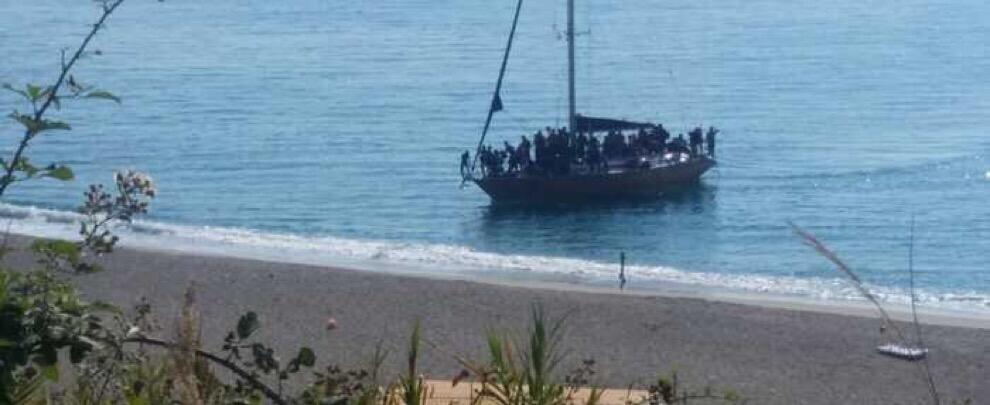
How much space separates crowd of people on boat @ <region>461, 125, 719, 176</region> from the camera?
3825cm

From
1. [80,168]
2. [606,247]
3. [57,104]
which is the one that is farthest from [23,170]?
[80,168]

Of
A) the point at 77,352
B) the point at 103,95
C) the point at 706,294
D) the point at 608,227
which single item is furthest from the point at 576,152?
the point at 77,352

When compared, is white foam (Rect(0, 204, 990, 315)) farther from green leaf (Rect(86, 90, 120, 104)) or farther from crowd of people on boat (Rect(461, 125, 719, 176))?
green leaf (Rect(86, 90, 120, 104))

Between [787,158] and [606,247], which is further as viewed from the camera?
[787,158]

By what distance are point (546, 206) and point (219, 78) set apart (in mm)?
27343

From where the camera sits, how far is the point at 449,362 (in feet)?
53.3

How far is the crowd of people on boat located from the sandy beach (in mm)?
12339

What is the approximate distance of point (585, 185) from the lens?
1505 inches

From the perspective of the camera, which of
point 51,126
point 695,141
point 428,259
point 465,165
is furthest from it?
point 695,141

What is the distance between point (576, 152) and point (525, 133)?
33.2 ft

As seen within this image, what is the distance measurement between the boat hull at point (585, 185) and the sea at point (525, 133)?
0.29 metres

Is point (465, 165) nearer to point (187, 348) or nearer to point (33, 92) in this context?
point (33, 92)

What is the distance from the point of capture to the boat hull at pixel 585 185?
37906 millimetres

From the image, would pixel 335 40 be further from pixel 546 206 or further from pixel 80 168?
pixel 546 206
